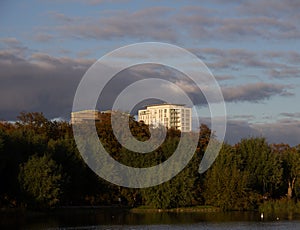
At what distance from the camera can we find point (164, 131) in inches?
2913

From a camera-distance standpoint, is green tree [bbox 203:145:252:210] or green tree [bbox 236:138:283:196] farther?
green tree [bbox 236:138:283:196]

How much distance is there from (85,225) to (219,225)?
8.96 meters

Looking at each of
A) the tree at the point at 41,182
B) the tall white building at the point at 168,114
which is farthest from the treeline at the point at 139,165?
the tall white building at the point at 168,114

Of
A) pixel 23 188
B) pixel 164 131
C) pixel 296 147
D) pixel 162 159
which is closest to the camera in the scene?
pixel 23 188

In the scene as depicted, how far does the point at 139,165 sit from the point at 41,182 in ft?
42.8

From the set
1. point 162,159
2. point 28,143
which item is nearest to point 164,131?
point 162,159

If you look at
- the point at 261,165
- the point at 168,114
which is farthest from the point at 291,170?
the point at 168,114

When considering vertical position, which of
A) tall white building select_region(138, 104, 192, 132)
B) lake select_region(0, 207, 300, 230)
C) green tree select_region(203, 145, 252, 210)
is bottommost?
lake select_region(0, 207, 300, 230)

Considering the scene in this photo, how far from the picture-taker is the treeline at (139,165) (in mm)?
51188

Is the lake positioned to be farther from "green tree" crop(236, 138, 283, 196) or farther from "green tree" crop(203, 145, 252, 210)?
"green tree" crop(236, 138, 283, 196)

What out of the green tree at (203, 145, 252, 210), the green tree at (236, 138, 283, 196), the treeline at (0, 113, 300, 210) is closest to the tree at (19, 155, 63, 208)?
the treeline at (0, 113, 300, 210)

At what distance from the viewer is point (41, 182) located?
51188 millimetres

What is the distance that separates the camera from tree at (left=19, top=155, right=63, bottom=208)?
5072 cm

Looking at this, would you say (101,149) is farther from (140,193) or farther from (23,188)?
(23,188)
